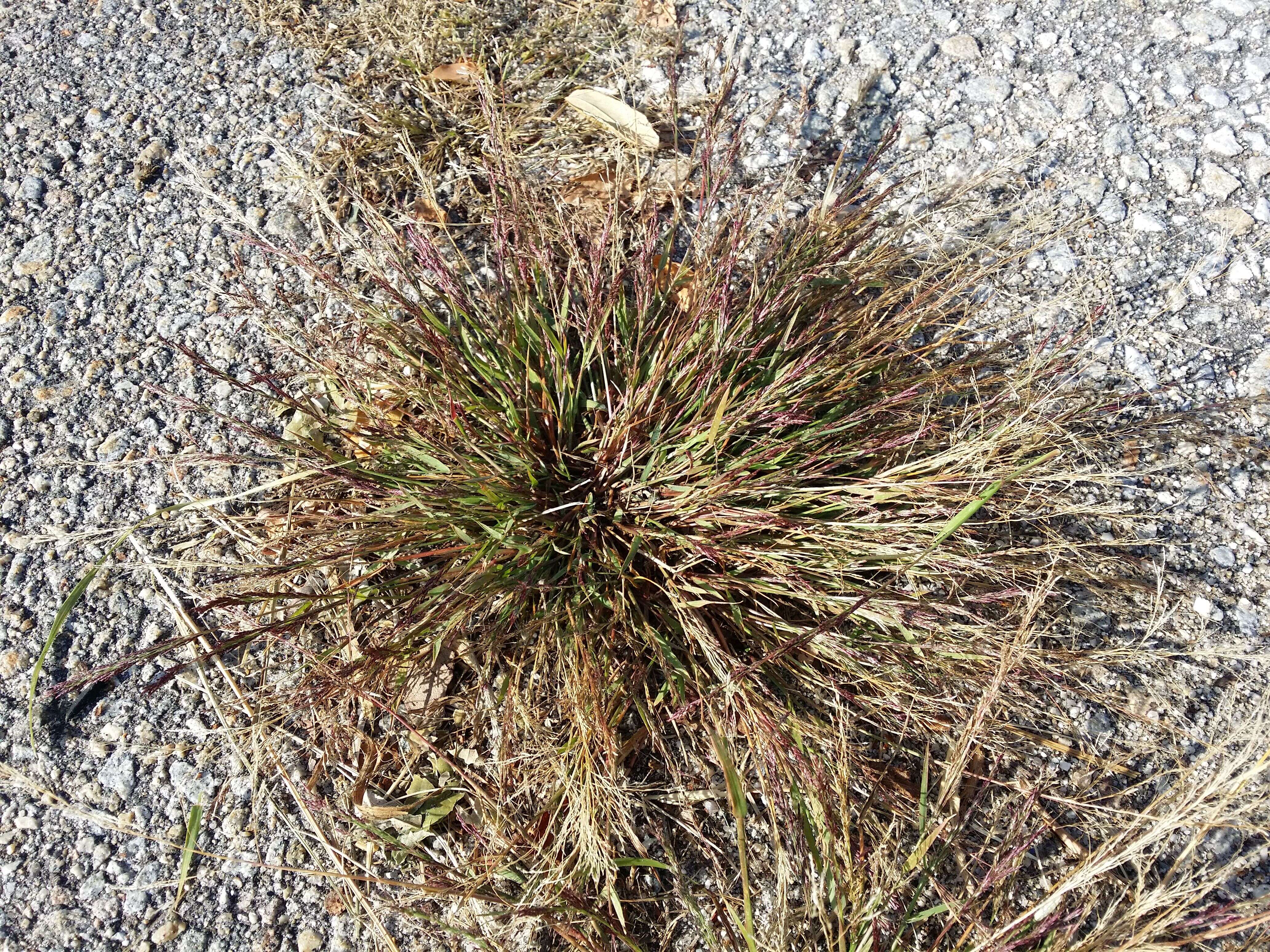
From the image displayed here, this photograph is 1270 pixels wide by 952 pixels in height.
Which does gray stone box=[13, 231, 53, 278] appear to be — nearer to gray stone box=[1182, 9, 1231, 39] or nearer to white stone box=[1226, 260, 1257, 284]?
white stone box=[1226, 260, 1257, 284]

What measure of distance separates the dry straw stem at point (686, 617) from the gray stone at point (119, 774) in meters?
0.25

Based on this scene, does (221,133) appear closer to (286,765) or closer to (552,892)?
(286,765)

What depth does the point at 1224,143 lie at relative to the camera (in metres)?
2.45

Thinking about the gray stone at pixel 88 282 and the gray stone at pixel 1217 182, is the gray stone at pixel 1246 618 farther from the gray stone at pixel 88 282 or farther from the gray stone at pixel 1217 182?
the gray stone at pixel 88 282

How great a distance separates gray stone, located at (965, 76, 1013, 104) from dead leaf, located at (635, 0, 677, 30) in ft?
2.86

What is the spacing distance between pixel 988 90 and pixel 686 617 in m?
1.83

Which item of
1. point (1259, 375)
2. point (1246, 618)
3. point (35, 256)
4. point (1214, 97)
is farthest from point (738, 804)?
point (1214, 97)

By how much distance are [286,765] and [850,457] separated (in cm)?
127

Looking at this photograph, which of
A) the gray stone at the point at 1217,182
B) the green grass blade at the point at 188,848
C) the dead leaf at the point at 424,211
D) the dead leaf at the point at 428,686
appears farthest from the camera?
the gray stone at the point at 1217,182

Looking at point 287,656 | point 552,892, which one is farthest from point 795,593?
point 287,656

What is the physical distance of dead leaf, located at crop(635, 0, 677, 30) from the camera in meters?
2.63

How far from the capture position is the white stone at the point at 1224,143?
8.00ft

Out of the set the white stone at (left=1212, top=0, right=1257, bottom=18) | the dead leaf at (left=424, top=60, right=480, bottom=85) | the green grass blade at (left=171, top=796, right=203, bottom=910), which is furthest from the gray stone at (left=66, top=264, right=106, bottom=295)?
the white stone at (left=1212, top=0, right=1257, bottom=18)

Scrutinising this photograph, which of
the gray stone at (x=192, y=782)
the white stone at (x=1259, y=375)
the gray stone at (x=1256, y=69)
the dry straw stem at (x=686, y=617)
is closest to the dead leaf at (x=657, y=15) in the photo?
the dry straw stem at (x=686, y=617)
